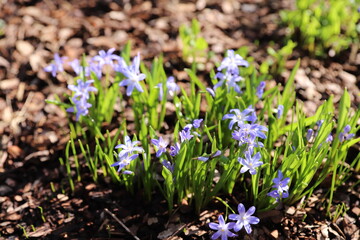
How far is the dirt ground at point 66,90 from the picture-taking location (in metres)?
2.39

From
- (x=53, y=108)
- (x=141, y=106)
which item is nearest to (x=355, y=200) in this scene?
(x=141, y=106)

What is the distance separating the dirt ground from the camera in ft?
7.84

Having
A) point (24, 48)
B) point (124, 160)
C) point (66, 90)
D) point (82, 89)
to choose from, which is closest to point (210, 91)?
point (124, 160)

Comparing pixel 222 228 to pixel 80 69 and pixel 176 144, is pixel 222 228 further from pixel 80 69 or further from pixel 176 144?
pixel 80 69

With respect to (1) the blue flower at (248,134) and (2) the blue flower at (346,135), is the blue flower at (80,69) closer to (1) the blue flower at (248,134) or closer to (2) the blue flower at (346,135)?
(1) the blue flower at (248,134)

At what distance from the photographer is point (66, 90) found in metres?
3.23

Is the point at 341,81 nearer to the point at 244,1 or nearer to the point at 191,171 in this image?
the point at 244,1

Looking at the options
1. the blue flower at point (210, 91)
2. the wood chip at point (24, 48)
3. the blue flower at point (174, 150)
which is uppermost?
the wood chip at point (24, 48)

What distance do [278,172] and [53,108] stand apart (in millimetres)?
1845

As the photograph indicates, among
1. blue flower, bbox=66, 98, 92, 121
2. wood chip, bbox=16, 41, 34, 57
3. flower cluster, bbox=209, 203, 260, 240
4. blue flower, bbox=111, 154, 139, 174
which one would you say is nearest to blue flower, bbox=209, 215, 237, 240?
flower cluster, bbox=209, 203, 260, 240

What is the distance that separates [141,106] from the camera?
2623mm

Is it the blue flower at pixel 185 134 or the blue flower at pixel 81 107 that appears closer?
the blue flower at pixel 185 134

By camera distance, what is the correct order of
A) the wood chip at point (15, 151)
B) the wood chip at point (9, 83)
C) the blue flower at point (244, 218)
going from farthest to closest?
the wood chip at point (9, 83)
the wood chip at point (15, 151)
the blue flower at point (244, 218)

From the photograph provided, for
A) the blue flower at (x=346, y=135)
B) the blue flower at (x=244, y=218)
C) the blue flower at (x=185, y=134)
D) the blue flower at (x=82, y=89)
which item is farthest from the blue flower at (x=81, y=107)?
the blue flower at (x=346, y=135)
